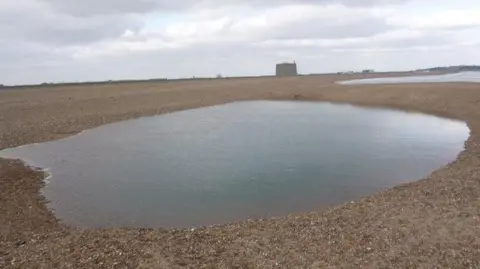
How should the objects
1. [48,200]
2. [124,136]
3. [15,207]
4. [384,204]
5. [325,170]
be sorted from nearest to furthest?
1. [384,204]
2. [15,207]
3. [48,200]
4. [325,170]
5. [124,136]

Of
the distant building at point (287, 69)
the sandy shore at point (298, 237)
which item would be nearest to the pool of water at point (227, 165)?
the sandy shore at point (298, 237)

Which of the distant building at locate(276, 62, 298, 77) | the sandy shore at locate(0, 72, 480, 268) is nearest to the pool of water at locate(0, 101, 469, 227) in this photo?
the sandy shore at locate(0, 72, 480, 268)

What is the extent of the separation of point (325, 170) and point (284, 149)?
18.3ft

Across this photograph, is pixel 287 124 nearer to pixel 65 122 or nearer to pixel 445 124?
pixel 445 124

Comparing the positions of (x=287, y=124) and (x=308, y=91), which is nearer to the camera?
(x=287, y=124)

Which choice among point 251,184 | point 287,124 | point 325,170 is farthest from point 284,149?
point 287,124

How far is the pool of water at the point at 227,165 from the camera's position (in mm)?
15219

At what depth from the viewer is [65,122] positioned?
37.9 meters

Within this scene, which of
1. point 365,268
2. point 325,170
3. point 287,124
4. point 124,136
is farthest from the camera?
point 287,124

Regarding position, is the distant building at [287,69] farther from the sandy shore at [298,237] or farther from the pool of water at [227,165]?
the sandy shore at [298,237]

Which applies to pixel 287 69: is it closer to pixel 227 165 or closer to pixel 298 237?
pixel 227 165

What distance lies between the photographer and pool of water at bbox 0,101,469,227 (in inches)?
599

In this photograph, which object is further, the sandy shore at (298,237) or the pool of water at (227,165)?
the pool of water at (227,165)

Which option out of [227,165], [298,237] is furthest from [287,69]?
[298,237]
